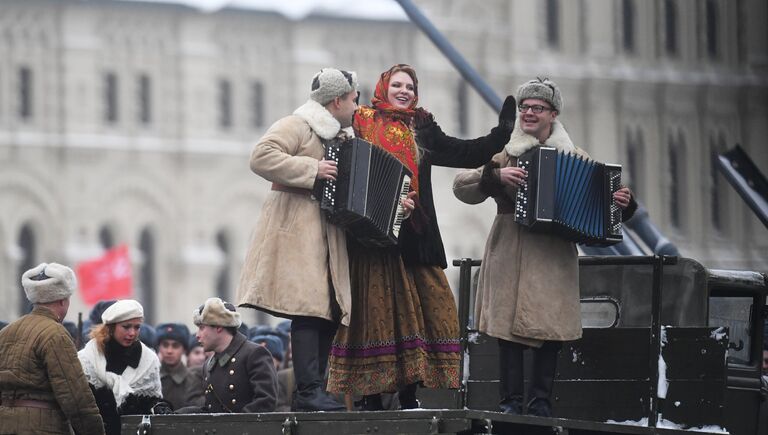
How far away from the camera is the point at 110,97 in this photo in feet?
181

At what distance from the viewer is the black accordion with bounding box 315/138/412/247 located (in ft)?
25.5

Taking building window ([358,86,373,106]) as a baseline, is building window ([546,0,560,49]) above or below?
above

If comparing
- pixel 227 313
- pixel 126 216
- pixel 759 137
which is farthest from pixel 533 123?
pixel 759 137

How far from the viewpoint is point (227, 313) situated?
9.02m

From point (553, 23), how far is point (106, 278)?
26757mm

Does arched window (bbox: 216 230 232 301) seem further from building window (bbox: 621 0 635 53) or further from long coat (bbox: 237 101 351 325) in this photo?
long coat (bbox: 237 101 351 325)

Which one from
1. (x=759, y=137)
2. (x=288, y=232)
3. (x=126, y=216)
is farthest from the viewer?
(x=759, y=137)

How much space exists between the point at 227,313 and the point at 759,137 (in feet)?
168

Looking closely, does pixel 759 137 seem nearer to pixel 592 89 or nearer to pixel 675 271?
pixel 592 89

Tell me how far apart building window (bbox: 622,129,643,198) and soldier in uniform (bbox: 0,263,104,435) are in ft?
159

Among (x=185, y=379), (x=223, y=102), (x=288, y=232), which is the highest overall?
(x=223, y=102)

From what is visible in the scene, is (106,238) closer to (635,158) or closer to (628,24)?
(635,158)

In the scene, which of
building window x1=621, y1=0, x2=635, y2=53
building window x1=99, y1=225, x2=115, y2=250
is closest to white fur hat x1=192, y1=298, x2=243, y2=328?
building window x1=99, y1=225, x2=115, y2=250

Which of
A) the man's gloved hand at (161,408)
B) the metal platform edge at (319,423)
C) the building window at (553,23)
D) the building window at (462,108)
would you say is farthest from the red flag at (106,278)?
the building window at (553,23)
